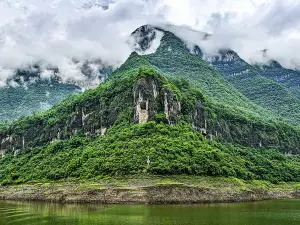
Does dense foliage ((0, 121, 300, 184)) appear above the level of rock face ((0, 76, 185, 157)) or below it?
below

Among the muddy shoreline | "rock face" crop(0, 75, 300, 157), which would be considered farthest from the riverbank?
"rock face" crop(0, 75, 300, 157)

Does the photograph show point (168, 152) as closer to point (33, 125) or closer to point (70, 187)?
point (70, 187)

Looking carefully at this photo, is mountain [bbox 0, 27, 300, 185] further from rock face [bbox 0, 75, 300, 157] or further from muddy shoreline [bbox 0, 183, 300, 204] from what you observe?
muddy shoreline [bbox 0, 183, 300, 204]

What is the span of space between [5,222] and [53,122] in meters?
92.5

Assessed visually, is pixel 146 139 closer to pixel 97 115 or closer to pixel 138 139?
pixel 138 139

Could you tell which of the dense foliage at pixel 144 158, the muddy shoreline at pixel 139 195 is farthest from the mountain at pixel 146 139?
the muddy shoreline at pixel 139 195

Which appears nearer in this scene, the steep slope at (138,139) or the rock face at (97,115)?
the steep slope at (138,139)

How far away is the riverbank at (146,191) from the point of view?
8656 cm

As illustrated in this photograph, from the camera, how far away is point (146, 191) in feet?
284

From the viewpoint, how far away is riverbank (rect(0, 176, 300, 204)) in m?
86.6

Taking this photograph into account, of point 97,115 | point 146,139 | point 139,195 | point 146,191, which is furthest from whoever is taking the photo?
point 97,115

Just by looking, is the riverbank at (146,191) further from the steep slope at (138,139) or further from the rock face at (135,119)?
the rock face at (135,119)

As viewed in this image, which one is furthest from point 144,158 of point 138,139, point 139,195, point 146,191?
point 139,195

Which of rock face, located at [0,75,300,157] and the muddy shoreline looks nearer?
the muddy shoreline
